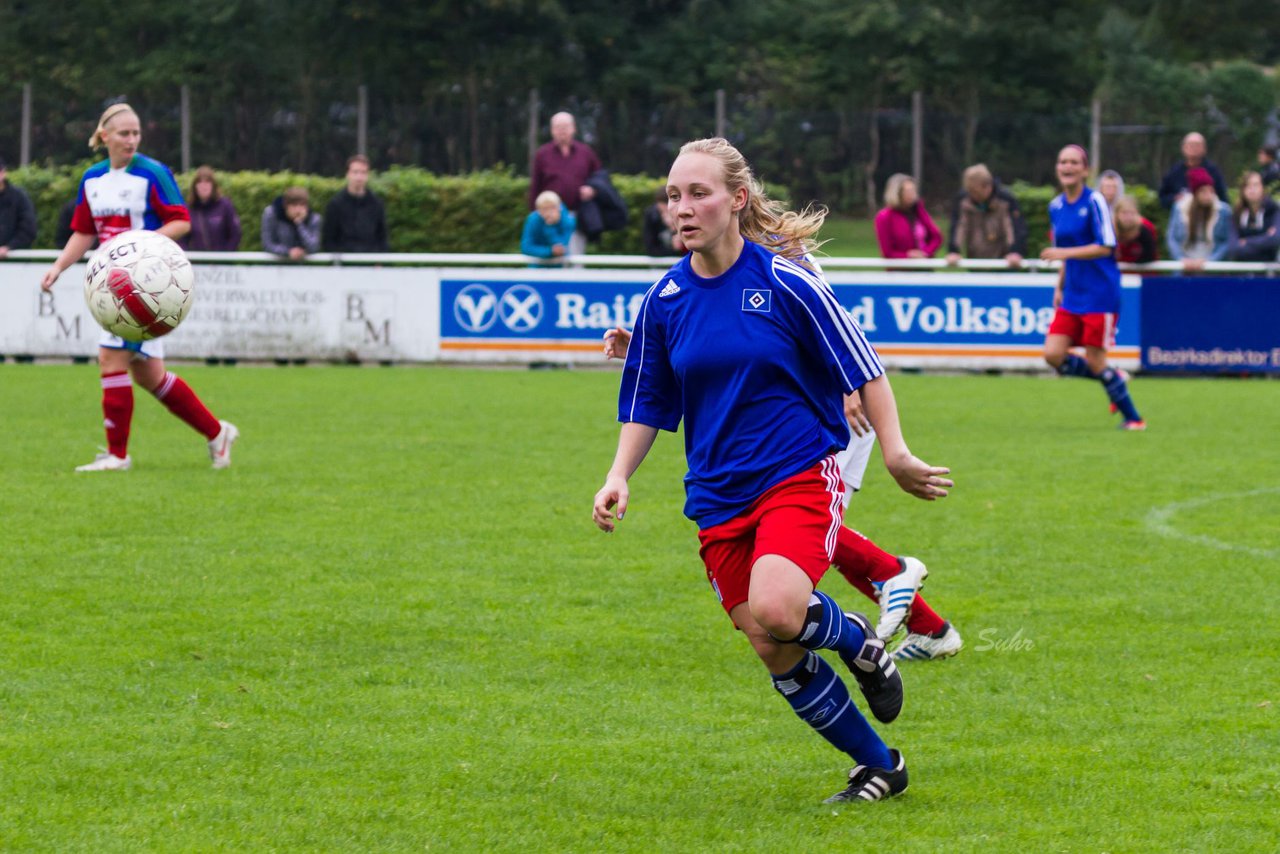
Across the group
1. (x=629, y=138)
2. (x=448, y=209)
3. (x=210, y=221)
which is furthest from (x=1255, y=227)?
(x=629, y=138)

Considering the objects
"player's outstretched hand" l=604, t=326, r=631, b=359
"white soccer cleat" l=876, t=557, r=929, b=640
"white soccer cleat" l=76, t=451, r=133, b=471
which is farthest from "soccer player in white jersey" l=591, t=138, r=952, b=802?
"white soccer cleat" l=76, t=451, r=133, b=471

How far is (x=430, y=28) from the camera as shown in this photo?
1736 inches

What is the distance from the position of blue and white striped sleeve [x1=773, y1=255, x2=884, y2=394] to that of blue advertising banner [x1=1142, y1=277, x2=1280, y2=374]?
13.4 metres

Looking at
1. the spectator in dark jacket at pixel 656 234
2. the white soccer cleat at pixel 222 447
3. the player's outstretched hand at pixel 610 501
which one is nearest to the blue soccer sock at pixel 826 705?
the player's outstretched hand at pixel 610 501

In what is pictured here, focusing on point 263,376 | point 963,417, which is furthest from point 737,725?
point 263,376

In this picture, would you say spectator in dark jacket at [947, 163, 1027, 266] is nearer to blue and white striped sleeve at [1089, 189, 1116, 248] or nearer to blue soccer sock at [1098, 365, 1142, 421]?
blue soccer sock at [1098, 365, 1142, 421]

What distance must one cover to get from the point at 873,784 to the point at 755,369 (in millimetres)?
1101

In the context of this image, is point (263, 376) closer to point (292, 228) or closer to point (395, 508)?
point (292, 228)

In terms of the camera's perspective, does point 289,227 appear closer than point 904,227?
No

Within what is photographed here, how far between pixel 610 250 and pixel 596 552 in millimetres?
17351

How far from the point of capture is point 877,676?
16.1 ft

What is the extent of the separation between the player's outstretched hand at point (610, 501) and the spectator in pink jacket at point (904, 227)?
1399 centimetres

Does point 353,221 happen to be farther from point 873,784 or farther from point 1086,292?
point 873,784

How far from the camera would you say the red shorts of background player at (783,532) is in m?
4.60
